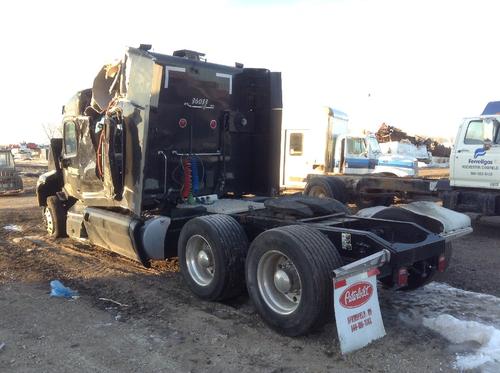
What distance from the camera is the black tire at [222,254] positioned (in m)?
5.27

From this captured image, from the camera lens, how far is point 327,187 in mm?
12391

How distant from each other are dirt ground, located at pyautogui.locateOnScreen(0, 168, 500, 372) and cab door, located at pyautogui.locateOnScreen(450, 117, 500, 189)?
360cm

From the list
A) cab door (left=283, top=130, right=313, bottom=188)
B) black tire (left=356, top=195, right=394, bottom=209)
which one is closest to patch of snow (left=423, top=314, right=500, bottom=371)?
black tire (left=356, top=195, right=394, bottom=209)

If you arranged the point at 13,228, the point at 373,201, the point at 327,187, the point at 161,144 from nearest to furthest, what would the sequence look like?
1. the point at 161,144
2. the point at 13,228
3. the point at 327,187
4. the point at 373,201

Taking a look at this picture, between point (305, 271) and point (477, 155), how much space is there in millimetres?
7534

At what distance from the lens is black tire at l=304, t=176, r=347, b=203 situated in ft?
40.4

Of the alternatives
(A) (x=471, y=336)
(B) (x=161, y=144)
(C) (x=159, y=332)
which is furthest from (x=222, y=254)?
(A) (x=471, y=336)

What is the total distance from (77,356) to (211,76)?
14.2 feet

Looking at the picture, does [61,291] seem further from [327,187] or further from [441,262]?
[327,187]

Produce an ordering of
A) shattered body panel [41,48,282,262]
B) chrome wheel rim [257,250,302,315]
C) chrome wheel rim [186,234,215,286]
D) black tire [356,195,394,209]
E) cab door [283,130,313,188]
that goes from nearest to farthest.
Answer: chrome wheel rim [257,250,302,315] < chrome wheel rim [186,234,215,286] < shattered body panel [41,48,282,262] < black tire [356,195,394,209] < cab door [283,130,313,188]

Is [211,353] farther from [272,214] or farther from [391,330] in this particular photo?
[272,214]

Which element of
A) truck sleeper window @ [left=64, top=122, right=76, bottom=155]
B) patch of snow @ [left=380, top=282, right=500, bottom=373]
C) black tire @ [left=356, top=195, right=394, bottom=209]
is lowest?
patch of snow @ [left=380, top=282, right=500, bottom=373]

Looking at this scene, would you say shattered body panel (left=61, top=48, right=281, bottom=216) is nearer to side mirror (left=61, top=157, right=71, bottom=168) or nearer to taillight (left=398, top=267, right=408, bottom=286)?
side mirror (left=61, top=157, right=71, bottom=168)

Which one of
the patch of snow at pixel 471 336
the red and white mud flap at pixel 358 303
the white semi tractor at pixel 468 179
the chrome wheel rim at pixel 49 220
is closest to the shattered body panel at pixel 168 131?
the chrome wheel rim at pixel 49 220
